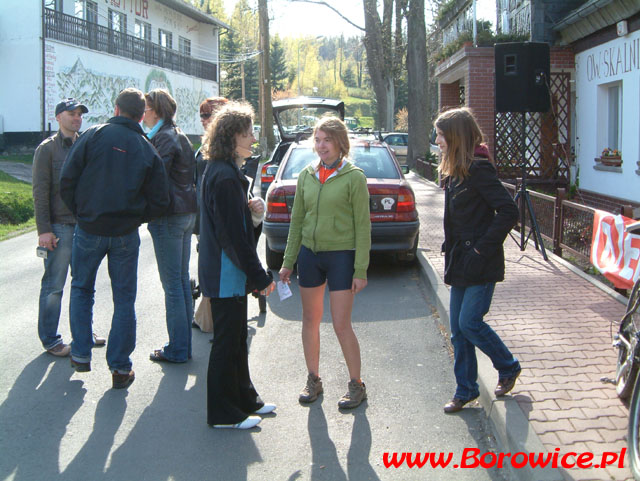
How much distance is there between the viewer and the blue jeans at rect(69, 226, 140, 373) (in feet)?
15.9

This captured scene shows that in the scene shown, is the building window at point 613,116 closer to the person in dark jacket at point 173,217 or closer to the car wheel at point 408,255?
the car wheel at point 408,255

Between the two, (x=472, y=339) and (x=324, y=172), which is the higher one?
(x=324, y=172)

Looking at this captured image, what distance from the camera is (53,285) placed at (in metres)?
5.61

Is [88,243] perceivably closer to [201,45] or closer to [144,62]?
[144,62]

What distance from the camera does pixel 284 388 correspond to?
498 cm

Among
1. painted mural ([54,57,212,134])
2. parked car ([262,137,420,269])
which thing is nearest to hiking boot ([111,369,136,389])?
parked car ([262,137,420,269])

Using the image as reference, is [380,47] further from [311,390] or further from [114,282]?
[311,390]

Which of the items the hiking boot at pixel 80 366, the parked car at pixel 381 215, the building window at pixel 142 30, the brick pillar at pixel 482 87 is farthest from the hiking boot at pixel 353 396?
the building window at pixel 142 30

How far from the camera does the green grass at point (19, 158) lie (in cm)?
2394

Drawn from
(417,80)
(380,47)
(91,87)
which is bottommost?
Result: (417,80)

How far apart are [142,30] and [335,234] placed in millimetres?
35567

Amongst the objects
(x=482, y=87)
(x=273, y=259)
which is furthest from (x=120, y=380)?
(x=482, y=87)

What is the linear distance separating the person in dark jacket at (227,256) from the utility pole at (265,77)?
28.3 meters

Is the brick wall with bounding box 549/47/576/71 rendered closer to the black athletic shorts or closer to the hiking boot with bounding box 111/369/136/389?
the black athletic shorts
